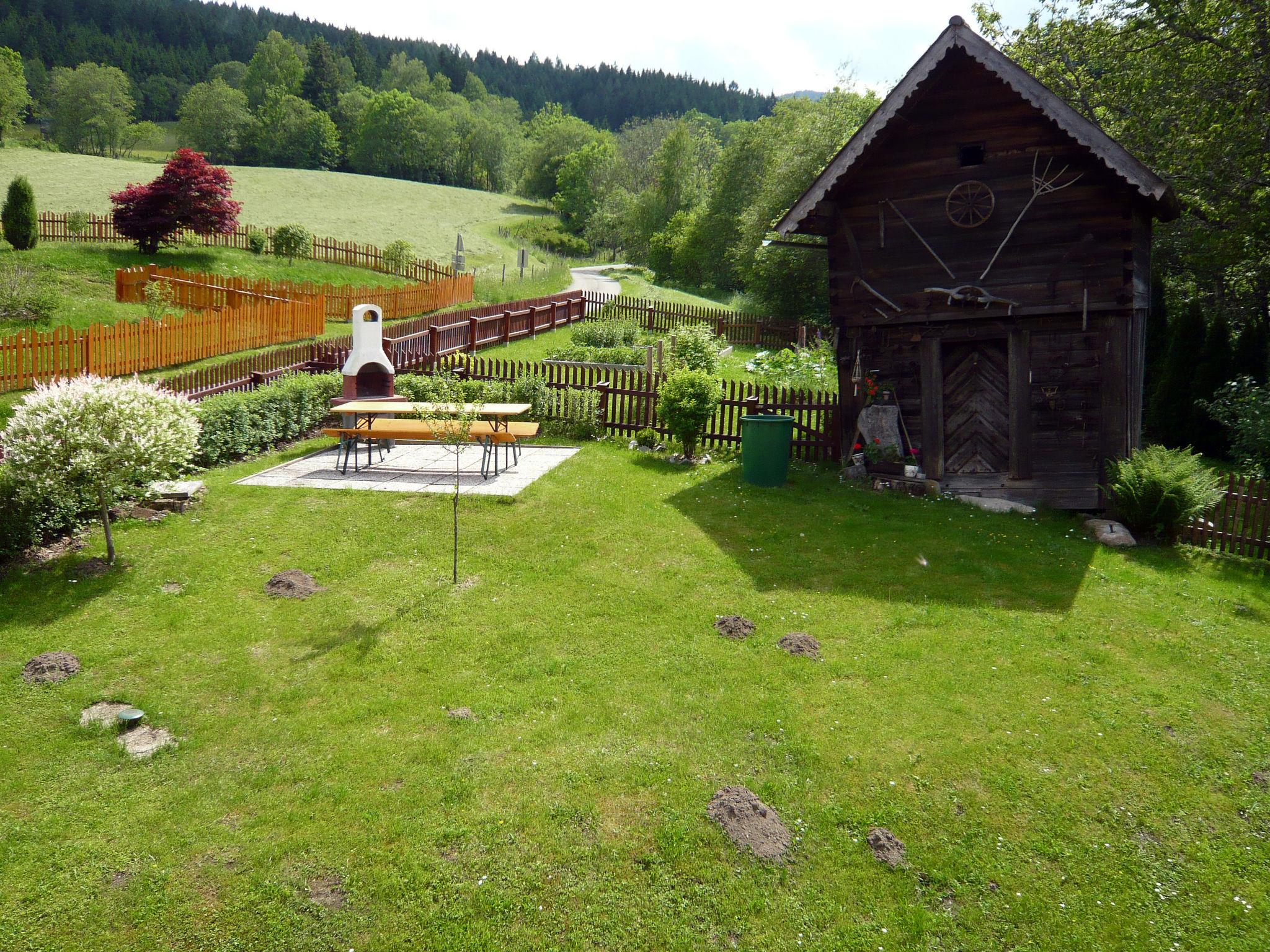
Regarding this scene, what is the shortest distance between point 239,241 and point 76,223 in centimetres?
759

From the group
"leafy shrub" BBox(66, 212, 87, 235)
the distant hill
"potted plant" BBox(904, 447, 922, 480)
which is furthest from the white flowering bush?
the distant hill

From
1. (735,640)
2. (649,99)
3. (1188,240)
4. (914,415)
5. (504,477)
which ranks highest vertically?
(649,99)

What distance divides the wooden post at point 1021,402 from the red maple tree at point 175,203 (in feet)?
99.6

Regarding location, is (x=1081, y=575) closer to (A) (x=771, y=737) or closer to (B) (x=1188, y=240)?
(A) (x=771, y=737)

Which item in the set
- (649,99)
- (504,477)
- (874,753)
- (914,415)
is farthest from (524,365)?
(649,99)

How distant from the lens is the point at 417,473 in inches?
528

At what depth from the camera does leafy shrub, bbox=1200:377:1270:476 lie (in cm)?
1421

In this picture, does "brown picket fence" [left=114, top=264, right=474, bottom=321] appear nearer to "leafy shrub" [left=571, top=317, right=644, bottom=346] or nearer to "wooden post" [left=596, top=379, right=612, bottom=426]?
"leafy shrub" [left=571, top=317, right=644, bottom=346]

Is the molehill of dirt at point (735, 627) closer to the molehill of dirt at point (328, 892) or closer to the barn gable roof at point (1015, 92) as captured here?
the molehill of dirt at point (328, 892)

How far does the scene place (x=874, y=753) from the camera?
6234 mm

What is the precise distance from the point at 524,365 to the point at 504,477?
4.82m

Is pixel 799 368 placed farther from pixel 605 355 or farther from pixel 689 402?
pixel 689 402

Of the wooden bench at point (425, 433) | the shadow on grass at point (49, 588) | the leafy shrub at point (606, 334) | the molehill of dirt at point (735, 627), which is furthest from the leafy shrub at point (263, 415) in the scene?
the leafy shrub at point (606, 334)

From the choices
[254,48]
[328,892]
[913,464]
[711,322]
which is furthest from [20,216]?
[254,48]
